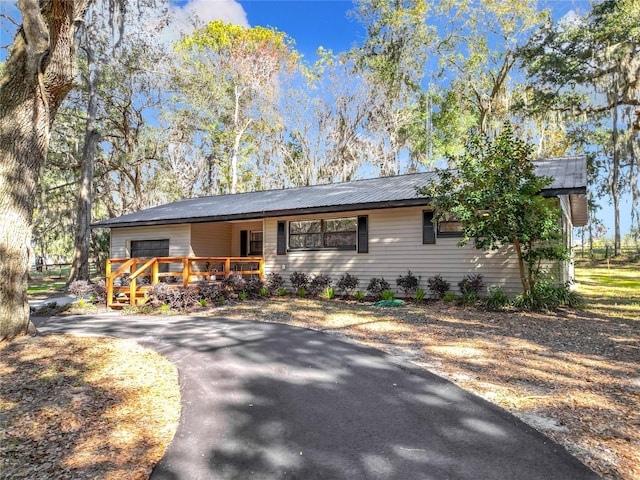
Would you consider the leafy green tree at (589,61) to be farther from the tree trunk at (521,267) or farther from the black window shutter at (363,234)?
the black window shutter at (363,234)

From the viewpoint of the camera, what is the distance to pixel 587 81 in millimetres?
19734

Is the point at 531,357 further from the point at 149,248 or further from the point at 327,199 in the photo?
the point at 149,248

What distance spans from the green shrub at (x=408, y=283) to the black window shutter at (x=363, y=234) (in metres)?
1.35

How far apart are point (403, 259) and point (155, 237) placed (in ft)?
32.1

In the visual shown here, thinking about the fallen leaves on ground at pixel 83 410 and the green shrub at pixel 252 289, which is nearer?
the fallen leaves on ground at pixel 83 410

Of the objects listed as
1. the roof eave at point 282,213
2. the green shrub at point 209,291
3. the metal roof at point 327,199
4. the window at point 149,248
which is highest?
the metal roof at point 327,199

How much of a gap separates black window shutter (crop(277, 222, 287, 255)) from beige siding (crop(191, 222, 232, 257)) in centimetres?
365

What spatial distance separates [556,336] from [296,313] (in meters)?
4.85

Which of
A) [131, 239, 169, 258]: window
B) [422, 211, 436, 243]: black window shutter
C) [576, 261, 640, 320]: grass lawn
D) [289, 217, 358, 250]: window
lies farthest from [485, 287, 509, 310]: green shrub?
[131, 239, 169, 258]: window

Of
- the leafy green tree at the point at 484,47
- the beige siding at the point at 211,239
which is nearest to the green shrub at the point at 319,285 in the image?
the beige siding at the point at 211,239

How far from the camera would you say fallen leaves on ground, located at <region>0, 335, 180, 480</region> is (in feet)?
8.63

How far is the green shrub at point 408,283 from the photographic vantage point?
35.8 ft

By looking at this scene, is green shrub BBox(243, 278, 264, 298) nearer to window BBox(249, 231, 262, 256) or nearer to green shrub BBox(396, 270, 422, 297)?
green shrub BBox(396, 270, 422, 297)

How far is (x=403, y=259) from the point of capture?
11211mm
